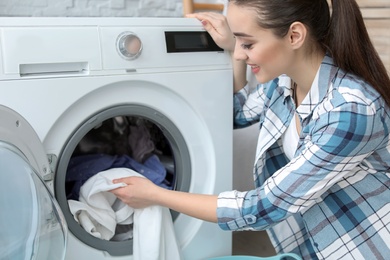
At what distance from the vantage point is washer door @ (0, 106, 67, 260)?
2.97 feet

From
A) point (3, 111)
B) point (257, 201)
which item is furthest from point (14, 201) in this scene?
Result: point (257, 201)

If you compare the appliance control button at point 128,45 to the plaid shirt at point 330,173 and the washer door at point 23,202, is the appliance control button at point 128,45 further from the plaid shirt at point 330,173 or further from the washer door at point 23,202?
the plaid shirt at point 330,173

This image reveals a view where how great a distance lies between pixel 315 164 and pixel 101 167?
0.66 m

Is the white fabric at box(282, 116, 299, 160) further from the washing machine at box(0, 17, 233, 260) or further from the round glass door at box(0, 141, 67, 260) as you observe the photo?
the round glass door at box(0, 141, 67, 260)

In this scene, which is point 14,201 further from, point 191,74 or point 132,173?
point 191,74

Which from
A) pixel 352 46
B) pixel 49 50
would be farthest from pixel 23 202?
pixel 352 46

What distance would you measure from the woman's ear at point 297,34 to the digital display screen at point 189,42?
0.28m

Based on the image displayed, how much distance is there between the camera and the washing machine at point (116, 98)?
100 centimetres

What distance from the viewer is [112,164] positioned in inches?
55.9

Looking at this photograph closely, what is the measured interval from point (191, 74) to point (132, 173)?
0.32 m

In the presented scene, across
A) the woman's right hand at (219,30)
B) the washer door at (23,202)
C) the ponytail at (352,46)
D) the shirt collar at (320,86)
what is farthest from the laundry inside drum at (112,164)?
the ponytail at (352,46)

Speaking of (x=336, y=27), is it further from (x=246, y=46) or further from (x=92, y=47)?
(x=92, y=47)

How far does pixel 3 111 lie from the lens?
0.91 meters

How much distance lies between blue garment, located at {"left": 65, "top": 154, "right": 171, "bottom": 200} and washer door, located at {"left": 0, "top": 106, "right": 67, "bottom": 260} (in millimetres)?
331
